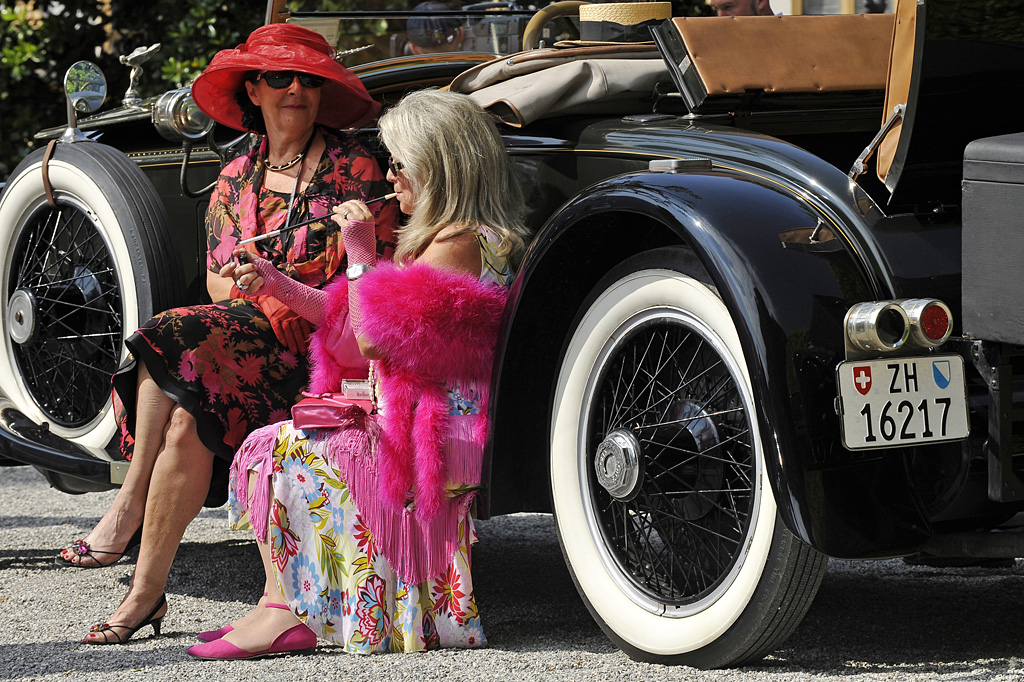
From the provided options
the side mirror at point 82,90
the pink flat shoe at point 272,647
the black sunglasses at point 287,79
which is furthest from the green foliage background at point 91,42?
the pink flat shoe at point 272,647

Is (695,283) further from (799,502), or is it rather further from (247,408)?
(247,408)

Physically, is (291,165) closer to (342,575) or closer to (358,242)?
(358,242)

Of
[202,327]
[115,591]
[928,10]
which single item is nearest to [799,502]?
[928,10]

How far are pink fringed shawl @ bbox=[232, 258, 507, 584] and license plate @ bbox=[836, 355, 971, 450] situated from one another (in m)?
1.07

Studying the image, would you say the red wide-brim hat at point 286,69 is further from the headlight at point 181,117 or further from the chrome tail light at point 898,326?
the chrome tail light at point 898,326

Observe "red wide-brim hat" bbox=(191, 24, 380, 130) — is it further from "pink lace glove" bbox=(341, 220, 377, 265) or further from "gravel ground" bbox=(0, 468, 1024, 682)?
"gravel ground" bbox=(0, 468, 1024, 682)

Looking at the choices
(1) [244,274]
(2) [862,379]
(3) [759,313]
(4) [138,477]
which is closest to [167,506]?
(4) [138,477]

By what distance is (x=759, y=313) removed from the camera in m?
2.61

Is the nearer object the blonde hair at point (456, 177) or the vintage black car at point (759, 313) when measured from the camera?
the vintage black car at point (759, 313)

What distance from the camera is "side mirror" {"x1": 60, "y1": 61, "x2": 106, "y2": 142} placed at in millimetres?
4762

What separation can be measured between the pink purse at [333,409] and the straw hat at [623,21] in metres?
1.43

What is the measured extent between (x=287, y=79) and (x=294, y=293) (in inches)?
28.0

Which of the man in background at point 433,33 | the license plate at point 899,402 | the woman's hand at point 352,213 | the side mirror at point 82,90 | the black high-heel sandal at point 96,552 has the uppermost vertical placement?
the man in background at point 433,33

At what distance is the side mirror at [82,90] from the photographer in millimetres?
4762
